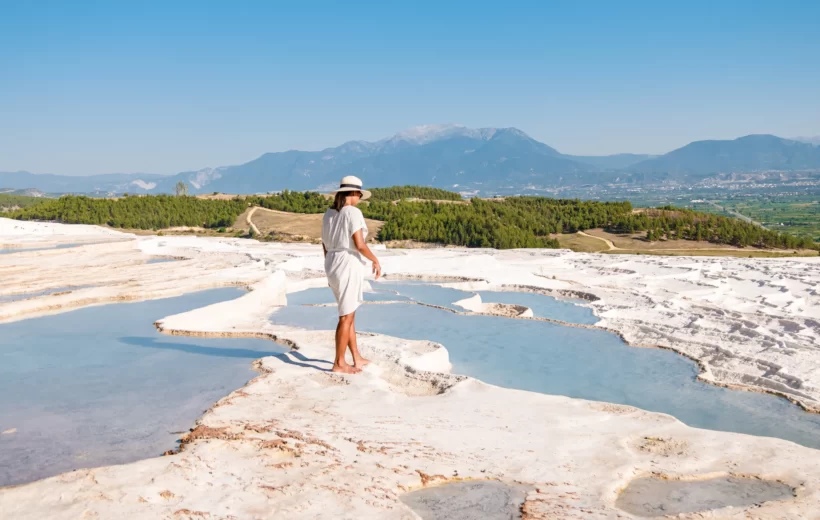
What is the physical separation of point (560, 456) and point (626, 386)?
2.82 metres

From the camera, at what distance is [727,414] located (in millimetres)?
6289

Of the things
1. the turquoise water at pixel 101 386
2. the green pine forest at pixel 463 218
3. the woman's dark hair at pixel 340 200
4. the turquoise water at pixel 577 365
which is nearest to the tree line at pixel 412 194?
the green pine forest at pixel 463 218

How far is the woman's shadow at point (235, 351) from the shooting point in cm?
710

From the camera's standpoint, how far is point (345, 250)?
6.47 meters

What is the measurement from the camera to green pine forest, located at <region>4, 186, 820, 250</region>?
29.9 meters

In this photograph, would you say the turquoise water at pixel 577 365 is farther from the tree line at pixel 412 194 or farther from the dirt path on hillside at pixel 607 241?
the tree line at pixel 412 194

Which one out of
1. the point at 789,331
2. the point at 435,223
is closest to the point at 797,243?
the point at 435,223

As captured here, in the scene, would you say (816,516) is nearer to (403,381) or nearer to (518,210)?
(403,381)

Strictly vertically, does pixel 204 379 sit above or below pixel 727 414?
above

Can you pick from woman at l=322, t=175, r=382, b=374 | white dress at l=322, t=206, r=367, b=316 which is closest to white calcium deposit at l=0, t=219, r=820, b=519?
woman at l=322, t=175, r=382, b=374

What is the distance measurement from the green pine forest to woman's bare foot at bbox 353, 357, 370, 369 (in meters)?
22.0

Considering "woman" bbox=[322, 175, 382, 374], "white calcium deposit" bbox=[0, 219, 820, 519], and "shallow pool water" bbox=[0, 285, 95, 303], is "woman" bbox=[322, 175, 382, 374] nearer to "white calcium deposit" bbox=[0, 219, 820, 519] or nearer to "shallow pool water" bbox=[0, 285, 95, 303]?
"white calcium deposit" bbox=[0, 219, 820, 519]

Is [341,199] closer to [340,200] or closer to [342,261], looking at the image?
[340,200]

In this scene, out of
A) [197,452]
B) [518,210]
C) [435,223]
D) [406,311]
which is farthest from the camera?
[518,210]
